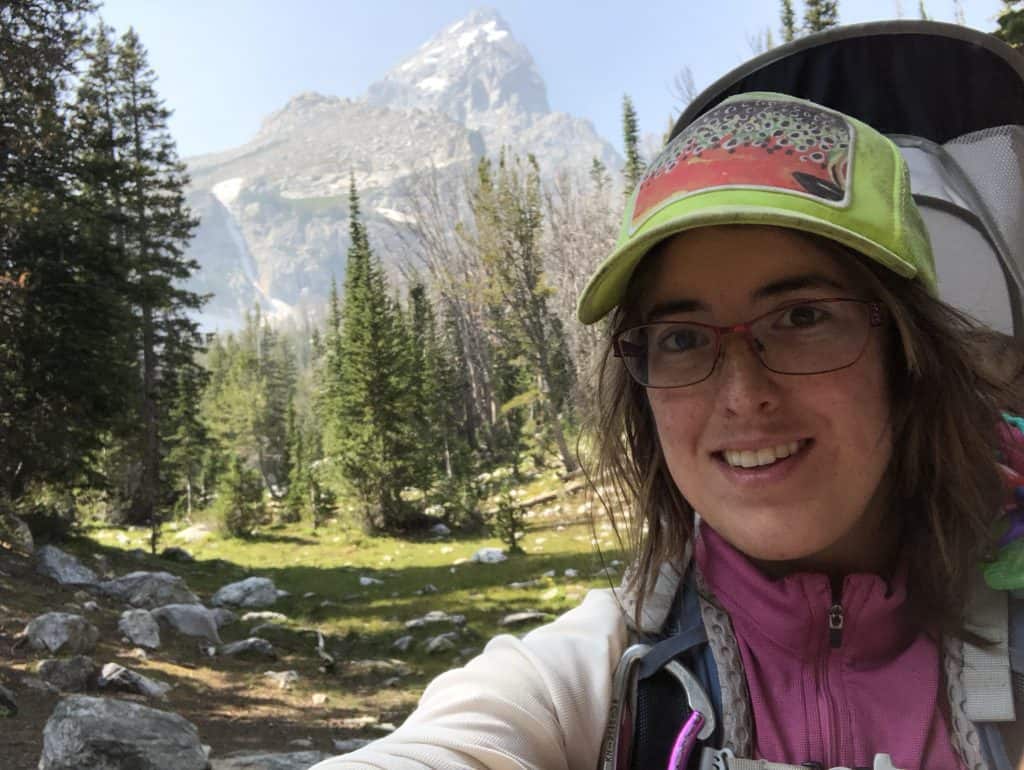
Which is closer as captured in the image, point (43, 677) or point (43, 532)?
point (43, 677)

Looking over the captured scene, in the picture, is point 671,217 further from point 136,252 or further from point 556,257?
point 556,257

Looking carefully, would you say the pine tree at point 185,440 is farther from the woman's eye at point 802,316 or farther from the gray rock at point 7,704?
the woman's eye at point 802,316

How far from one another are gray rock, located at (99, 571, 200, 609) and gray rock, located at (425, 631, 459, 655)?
163 inches

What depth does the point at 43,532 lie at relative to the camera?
1310 centimetres

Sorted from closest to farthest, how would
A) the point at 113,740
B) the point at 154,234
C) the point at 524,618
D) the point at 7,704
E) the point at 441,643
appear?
the point at 113,740
the point at 7,704
the point at 441,643
the point at 524,618
the point at 154,234

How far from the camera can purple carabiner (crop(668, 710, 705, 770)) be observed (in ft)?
3.47

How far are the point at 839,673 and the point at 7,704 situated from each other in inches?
260

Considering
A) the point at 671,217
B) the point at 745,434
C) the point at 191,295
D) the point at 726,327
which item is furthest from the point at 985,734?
the point at 191,295

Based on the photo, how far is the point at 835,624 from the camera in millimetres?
1158

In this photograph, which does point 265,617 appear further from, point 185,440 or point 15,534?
point 185,440

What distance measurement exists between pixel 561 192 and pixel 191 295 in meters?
15.3

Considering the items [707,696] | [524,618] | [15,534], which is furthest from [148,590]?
[707,696]

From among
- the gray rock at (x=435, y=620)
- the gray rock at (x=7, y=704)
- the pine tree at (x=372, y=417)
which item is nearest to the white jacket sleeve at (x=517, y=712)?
the gray rock at (x=7, y=704)

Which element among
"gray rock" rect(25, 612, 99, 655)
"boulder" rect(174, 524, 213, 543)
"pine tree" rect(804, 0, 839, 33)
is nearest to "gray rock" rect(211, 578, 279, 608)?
"gray rock" rect(25, 612, 99, 655)
